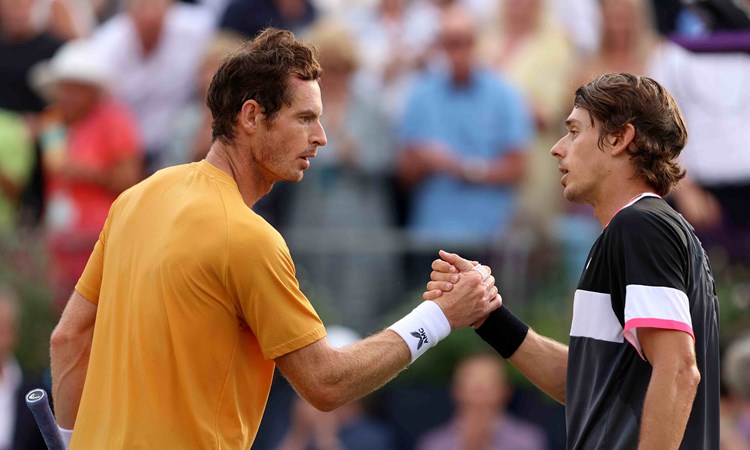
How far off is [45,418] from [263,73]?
154cm

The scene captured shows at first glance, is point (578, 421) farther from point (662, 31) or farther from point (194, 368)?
point (662, 31)

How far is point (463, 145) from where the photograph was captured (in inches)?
397

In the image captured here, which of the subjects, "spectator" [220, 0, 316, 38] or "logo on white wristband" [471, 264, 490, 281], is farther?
"spectator" [220, 0, 316, 38]

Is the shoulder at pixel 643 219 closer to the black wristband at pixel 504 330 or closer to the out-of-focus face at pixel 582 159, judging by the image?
the out-of-focus face at pixel 582 159

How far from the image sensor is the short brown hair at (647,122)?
4664 millimetres

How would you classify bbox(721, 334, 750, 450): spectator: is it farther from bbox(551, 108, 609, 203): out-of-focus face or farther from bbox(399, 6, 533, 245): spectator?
bbox(551, 108, 609, 203): out-of-focus face

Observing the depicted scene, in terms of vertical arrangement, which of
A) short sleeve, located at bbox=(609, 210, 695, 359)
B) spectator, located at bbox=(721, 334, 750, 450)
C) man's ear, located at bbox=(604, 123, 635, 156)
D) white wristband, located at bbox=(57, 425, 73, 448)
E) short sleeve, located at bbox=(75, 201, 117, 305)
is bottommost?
spectator, located at bbox=(721, 334, 750, 450)

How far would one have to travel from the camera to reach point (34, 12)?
1151 cm

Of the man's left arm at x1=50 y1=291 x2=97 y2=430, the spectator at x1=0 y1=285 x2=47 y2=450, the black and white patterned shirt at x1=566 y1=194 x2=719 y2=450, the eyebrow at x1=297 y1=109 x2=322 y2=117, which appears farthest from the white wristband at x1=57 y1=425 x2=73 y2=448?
the spectator at x1=0 y1=285 x2=47 y2=450

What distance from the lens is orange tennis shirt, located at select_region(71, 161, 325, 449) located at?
4599 millimetres

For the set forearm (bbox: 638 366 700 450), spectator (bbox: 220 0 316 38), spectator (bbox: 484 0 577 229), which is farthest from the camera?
spectator (bbox: 220 0 316 38)

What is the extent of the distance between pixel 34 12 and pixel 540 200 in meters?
4.80

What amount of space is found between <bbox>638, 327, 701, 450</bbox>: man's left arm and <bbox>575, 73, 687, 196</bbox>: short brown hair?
656 millimetres

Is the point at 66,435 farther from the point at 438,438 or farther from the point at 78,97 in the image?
the point at 78,97
